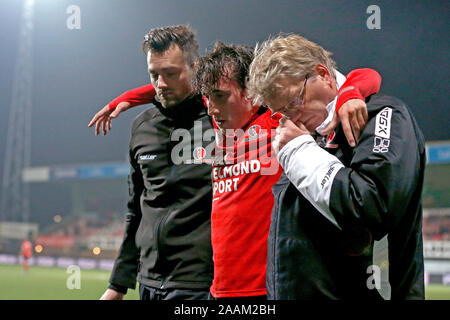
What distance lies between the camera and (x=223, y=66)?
1783 mm

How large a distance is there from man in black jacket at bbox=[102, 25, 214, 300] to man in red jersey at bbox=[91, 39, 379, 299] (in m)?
0.22

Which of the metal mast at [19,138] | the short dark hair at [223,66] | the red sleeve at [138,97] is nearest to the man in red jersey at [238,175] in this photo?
the short dark hair at [223,66]

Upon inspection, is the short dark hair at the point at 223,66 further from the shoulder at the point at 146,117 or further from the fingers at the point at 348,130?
the fingers at the point at 348,130

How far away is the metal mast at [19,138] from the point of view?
A: 1898 centimetres

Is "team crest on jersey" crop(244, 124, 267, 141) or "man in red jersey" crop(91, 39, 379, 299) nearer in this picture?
"man in red jersey" crop(91, 39, 379, 299)

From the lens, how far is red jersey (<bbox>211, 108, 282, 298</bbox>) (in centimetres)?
154

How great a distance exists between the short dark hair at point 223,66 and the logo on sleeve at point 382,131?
0.72 meters

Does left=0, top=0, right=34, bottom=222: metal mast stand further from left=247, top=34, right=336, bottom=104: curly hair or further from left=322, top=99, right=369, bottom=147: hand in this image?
left=322, top=99, right=369, bottom=147: hand

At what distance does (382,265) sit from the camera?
3.86ft

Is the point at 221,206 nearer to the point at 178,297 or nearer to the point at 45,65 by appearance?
the point at 178,297

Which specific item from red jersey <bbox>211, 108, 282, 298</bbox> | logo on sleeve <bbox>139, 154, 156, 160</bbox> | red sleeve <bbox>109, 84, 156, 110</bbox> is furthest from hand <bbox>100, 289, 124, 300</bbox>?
red sleeve <bbox>109, 84, 156, 110</bbox>

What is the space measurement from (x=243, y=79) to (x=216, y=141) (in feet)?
0.86

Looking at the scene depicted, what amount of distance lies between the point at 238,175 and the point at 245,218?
0.15 metres

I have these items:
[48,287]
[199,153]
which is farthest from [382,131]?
[48,287]
